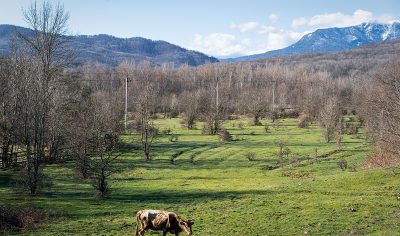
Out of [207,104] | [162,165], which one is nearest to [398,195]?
[162,165]

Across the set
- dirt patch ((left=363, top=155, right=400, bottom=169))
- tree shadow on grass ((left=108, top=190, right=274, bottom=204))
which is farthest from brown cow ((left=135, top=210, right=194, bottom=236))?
dirt patch ((left=363, top=155, right=400, bottom=169))

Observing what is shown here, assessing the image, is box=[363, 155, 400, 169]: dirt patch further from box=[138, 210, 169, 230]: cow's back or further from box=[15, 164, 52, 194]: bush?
box=[15, 164, 52, 194]: bush

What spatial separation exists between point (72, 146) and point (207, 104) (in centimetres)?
7336

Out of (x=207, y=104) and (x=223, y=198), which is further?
(x=207, y=104)

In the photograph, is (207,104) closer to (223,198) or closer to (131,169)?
(131,169)

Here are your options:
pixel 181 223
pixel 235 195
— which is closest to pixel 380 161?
pixel 235 195

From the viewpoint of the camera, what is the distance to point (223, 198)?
35688mm

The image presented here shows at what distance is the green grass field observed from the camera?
981 inches

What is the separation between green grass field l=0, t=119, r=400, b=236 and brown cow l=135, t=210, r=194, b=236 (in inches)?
79.6

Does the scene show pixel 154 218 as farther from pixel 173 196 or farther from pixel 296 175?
pixel 296 175

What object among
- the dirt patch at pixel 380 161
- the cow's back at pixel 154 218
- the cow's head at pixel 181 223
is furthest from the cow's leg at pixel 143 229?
the dirt patch at pixel 380 161

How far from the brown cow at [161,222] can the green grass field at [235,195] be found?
2.02m

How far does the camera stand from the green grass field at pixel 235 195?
81.7 feet

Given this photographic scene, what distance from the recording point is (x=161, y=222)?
2186 cm
